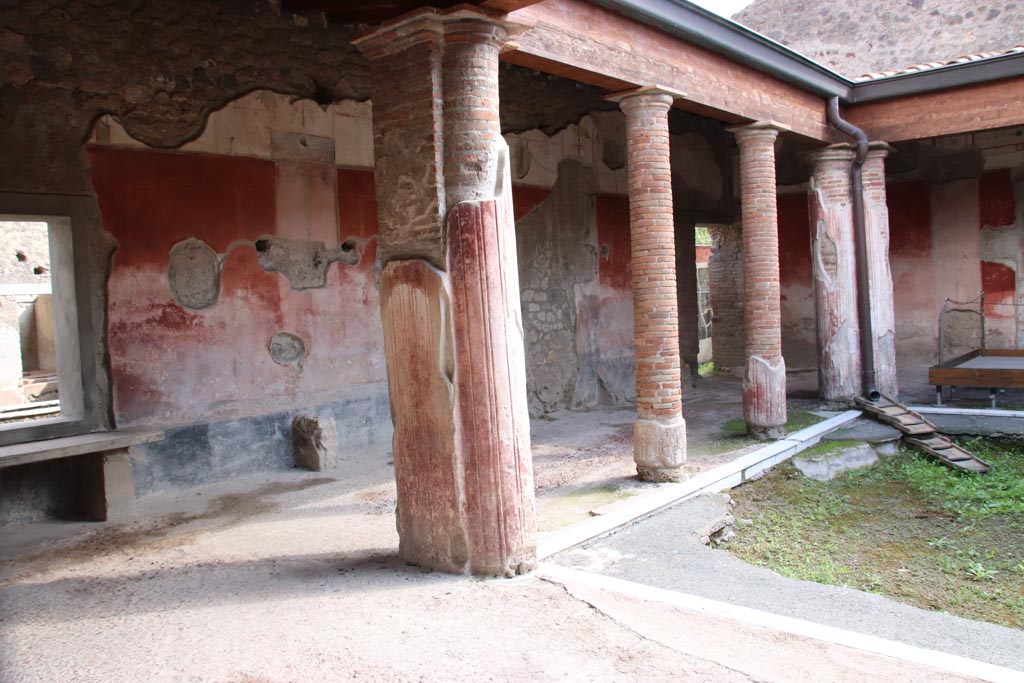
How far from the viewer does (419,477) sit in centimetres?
438

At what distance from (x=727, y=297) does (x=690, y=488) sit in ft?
30.2

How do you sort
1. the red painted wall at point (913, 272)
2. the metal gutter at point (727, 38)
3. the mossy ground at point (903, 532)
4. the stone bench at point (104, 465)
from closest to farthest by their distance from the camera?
the mossy ground at point (903, 532)
the stone bench at point (104, 465)
the metal gutter at point (727, 38)
the red painted wall at point (913, 272)

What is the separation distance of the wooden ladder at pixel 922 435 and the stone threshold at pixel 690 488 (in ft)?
1.63

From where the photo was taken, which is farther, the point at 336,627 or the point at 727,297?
the point at 727,297

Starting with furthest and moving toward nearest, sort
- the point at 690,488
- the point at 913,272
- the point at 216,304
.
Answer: the point at 913,272
the point at 216,304
the point at 690,488

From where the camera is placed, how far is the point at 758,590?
173 inches

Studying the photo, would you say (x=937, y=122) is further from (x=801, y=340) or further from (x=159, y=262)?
(x=159, y=262)

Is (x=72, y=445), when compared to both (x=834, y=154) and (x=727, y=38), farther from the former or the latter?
(x=834, y=154)

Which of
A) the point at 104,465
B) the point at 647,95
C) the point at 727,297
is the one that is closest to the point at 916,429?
the point at 647,95

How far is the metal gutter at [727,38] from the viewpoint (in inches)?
251

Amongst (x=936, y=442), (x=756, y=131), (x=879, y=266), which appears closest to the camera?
(x=756, y=131)

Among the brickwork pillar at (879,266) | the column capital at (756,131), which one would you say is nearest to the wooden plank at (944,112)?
the brickwork pillar at (879,266)

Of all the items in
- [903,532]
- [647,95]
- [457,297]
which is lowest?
[903,532]

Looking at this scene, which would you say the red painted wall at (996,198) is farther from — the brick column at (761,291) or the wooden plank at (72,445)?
the wooden plank at (72,445)
